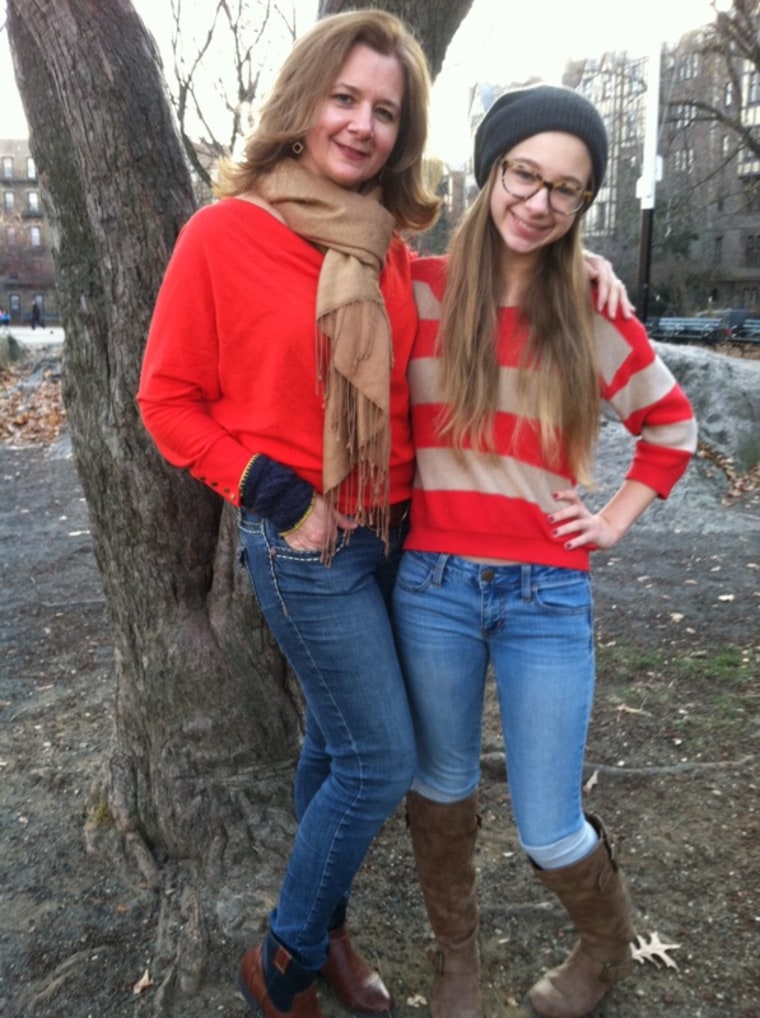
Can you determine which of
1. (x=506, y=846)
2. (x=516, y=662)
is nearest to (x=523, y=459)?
(x=516, y=662)

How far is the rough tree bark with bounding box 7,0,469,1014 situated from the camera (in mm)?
2643

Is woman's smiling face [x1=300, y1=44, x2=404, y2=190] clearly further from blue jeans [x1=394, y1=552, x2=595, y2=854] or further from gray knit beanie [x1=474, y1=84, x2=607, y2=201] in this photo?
blue jeans [x1=394, y1=552, x2=595, y2=854]

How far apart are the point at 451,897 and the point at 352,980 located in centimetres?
36

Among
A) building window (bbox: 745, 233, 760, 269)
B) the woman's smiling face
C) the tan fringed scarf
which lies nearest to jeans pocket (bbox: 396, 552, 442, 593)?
the tan fringed scarf

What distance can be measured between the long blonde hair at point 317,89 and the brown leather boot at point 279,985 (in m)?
1.77

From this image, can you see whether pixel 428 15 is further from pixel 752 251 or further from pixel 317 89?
pixel 752 251

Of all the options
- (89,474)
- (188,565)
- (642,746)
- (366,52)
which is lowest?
(642,746)

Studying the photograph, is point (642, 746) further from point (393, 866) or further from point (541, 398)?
point (541, 398)

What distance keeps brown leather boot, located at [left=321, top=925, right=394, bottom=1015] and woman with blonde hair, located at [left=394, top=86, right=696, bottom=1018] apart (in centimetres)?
57

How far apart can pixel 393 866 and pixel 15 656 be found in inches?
99.6

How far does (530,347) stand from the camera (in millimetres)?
2145

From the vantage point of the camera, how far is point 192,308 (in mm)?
1969

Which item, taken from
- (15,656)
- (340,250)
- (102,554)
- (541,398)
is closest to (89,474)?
(102,554)

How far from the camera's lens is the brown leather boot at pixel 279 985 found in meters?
2.26
